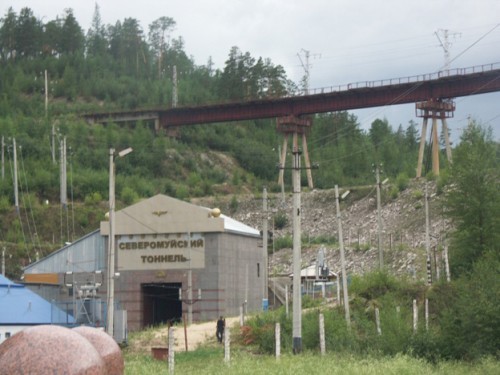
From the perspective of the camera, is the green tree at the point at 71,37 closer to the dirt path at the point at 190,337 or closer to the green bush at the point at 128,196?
the green bush at the point at 128,196

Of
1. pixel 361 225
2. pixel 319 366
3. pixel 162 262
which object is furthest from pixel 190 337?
pixel 361 225

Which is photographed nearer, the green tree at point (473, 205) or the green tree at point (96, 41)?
the green tree at point (473, 205)

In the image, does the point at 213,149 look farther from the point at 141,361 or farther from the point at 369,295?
the point at 141,361

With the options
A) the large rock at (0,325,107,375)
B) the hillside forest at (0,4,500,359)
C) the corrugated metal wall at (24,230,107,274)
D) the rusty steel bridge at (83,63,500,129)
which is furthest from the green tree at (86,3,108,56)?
the large rock at (0,325,107,375)

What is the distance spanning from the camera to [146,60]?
151 meters

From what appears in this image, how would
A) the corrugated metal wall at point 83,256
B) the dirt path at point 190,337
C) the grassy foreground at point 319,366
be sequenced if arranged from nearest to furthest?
the grassy foreground at point 319,366 < the dirt path at point 190,337 < the corrugated metal wall at point 83,256

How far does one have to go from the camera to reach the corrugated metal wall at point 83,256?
5209 cm

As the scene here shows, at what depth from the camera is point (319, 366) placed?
27672 millimetres

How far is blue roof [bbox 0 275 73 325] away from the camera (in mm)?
39688

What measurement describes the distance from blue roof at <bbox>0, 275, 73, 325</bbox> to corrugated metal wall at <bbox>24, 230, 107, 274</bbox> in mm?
8419

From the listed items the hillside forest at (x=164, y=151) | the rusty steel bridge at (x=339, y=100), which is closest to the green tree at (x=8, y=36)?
the hillside forest at (x=164, y=151)

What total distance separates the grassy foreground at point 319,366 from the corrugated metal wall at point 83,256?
18.4 metres

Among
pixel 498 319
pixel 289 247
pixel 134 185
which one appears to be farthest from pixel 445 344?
pixel 134 185

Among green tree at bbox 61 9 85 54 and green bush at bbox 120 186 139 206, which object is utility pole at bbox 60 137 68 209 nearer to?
green bush at bbox 120 186 139 206
